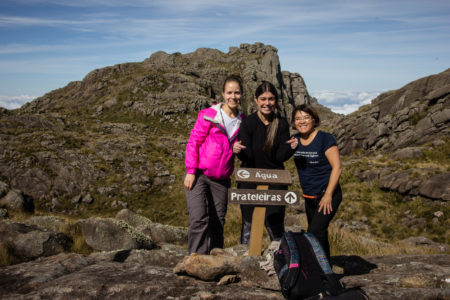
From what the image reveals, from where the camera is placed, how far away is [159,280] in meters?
3.77

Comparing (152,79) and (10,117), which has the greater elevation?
(152,79)

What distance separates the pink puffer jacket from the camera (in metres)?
4.69

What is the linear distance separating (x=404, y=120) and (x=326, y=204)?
24838 mm

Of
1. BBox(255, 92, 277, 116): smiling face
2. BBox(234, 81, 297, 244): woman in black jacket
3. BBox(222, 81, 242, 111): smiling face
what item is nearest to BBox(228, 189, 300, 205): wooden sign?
BBox(234, 81, 297, 244): woman in black jacket

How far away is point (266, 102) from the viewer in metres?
4.47

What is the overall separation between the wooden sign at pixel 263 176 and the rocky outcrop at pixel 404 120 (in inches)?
826

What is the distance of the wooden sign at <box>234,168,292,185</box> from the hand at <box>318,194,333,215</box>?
57 centimetres

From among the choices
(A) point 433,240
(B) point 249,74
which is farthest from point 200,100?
(A) point 433,240

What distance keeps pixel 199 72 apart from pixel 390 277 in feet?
249

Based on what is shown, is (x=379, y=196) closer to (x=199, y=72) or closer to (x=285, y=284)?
(x=285, y=284)

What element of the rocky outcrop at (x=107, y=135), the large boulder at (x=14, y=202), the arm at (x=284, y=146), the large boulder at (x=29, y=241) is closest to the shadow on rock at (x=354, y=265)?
the arm at (x=284, y=146)

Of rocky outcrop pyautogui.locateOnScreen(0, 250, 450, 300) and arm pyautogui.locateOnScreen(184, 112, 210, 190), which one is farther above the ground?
arm pyautogui.locateOnScreen(184, 112, 210, 190)

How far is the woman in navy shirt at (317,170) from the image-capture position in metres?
4.12

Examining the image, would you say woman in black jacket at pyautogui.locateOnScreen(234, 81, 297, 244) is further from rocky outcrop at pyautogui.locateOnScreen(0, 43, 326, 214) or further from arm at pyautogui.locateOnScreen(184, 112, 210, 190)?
Answer: rocky outcrop at pyautogui.locateOnScreen(0, 43, 326, 214)
